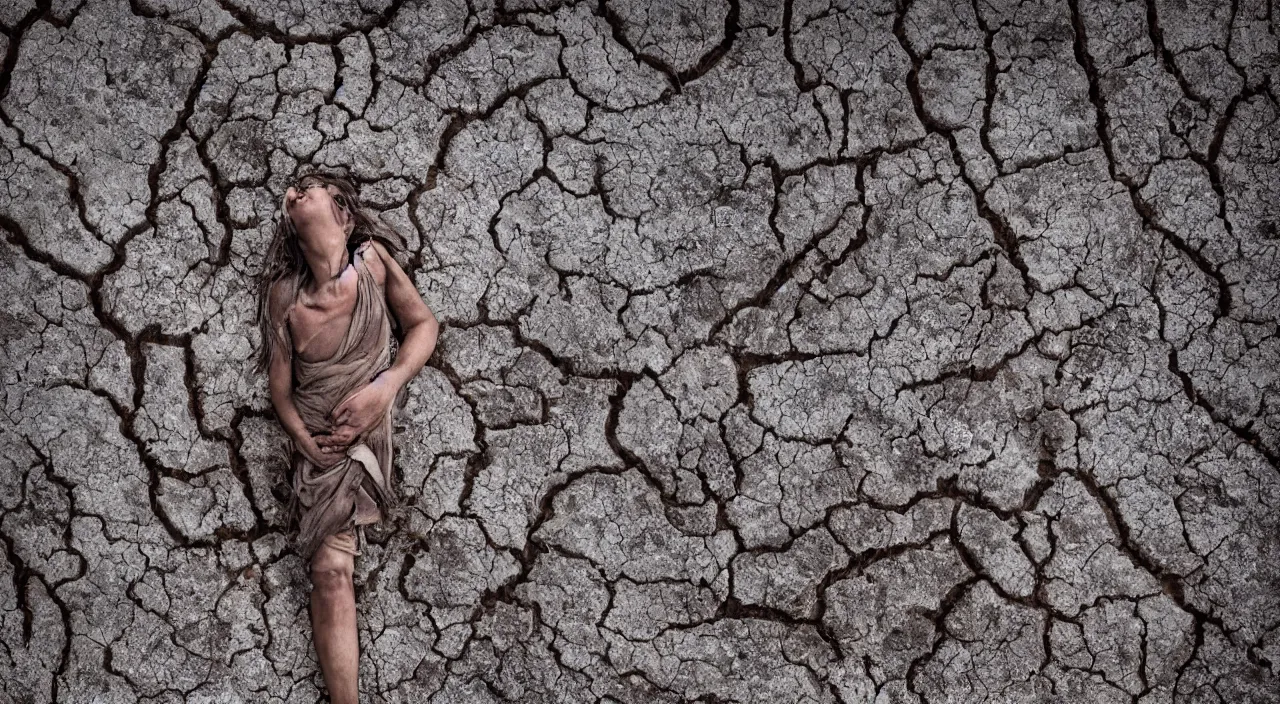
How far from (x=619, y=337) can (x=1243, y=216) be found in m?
1.69

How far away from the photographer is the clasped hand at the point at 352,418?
2158 mm

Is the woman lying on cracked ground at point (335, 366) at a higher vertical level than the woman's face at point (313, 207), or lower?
lower

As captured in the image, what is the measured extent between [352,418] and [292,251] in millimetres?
439

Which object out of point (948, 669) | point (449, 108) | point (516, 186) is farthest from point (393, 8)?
point (948, 669)

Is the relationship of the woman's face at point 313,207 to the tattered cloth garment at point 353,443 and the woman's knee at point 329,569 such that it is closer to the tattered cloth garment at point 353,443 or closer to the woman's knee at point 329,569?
the tattered cloth garment at point 353,443

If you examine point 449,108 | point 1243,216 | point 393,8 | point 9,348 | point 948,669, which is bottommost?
point 948,669

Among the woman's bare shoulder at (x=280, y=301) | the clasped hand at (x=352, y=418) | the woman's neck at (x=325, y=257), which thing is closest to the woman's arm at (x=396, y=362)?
the clasped hand at (x=352, y=418)

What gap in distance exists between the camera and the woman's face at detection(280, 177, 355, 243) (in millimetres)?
2090

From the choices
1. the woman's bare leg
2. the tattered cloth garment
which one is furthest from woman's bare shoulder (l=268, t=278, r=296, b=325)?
the woman's bare leg

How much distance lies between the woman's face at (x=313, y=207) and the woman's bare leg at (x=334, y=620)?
794 mm

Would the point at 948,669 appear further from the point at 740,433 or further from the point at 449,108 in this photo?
the point at 449,108

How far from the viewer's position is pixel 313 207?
2.09 metres

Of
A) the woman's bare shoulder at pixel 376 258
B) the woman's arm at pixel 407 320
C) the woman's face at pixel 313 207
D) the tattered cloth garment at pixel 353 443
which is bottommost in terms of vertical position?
the tattered cloth garment at pixel 353 443

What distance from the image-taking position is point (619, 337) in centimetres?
230
